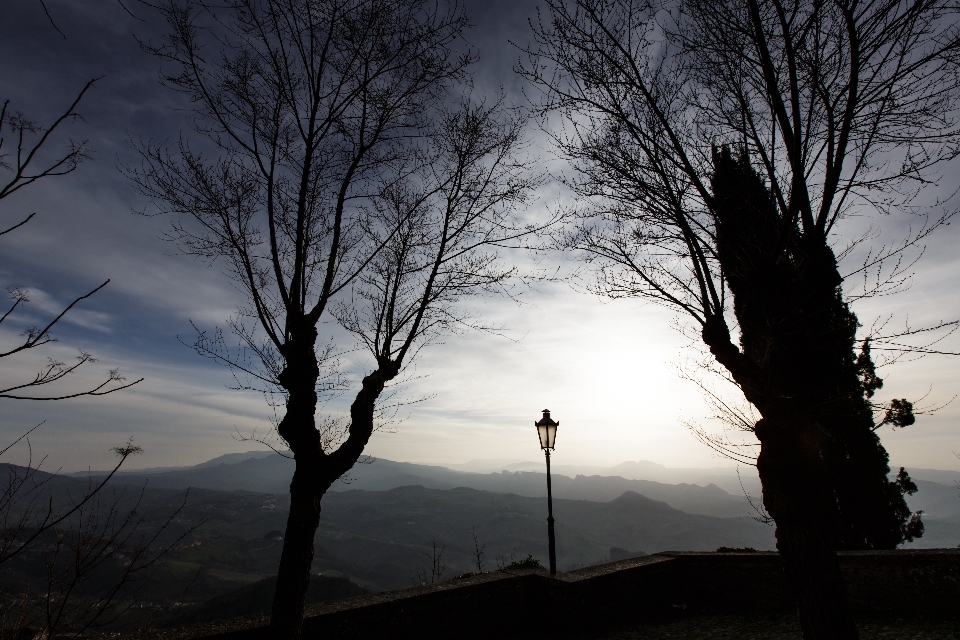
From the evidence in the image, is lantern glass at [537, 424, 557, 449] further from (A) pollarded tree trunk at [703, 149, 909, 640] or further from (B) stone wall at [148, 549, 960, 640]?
(A) pollarded tree trunk at [703, 149, 909, 640]

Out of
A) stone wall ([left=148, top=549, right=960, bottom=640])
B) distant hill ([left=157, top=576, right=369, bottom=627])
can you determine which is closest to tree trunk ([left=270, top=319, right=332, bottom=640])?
stone wall ([left=148, top=549, right=960, bottom=640])

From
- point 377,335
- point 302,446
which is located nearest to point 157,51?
point 377,335

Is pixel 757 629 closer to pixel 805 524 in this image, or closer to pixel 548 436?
pixel 805 524

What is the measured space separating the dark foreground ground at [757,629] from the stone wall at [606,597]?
1.04ft

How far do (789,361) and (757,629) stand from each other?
4.17 m

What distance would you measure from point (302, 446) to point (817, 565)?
5624 millimetres

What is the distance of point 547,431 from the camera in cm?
927

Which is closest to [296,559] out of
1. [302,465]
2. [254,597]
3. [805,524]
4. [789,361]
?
[302,465]

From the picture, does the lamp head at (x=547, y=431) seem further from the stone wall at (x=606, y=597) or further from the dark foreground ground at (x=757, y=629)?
the dark foreground ground at (x=757, y=629)

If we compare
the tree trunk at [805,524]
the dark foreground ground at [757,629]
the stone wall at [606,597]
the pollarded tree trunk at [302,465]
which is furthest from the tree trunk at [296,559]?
the tree trunk at [805,524]

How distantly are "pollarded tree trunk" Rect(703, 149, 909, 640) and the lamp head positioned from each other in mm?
4231

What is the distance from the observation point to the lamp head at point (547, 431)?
30.3 ft

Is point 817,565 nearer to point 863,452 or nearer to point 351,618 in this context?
point 351,618

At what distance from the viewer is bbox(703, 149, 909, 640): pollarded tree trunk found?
14.2 feet
